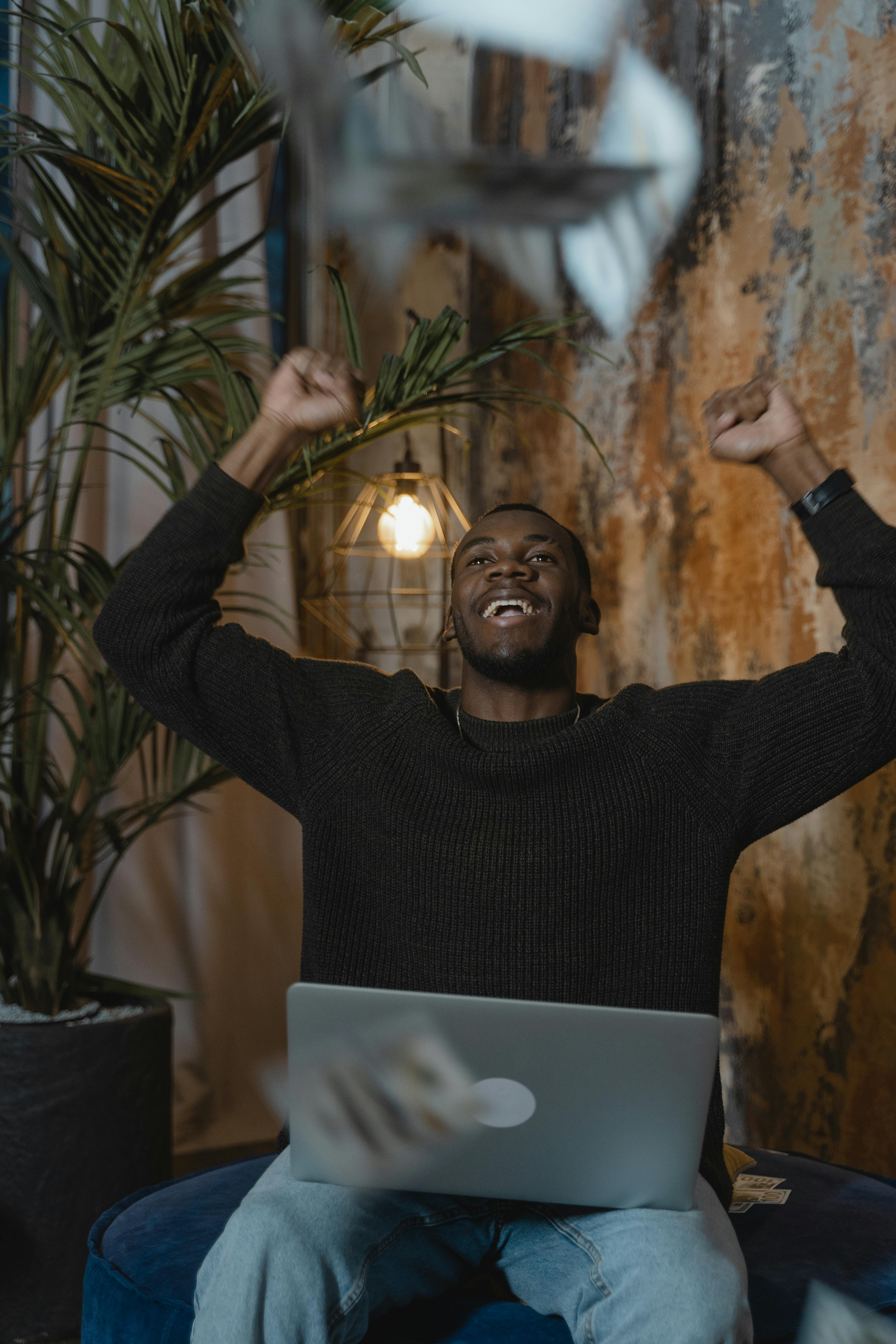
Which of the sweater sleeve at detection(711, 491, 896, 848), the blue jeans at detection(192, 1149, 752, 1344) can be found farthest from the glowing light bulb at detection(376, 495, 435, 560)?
the blue jeans at detection(192, 1149, 752, 1344)

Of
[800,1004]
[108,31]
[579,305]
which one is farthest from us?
[579,305]

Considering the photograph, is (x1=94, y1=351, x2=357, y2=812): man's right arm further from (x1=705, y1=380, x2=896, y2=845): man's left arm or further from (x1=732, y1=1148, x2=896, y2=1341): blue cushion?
(x1=732, y1=1148, x2=896, y2=1341): blue cushion

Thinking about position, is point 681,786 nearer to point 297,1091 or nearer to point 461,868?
point 461,868

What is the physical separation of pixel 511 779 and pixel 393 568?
70.7 inches

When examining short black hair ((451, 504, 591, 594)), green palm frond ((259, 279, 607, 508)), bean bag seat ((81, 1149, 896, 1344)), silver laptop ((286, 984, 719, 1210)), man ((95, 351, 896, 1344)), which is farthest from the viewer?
green palm frond ((259, 279, 607, 508))

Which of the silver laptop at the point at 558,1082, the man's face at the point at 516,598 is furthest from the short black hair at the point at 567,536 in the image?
the silver laptop at the point at 558,1082

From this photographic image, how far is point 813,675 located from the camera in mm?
1337

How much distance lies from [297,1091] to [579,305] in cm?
217

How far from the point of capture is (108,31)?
5.76ft

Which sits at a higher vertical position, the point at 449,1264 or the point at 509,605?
the point at 509,605

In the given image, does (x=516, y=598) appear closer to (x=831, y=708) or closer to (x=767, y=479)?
(x=831, y=708)

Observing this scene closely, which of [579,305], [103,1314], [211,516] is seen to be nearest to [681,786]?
[211,516]

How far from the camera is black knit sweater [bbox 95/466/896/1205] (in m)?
1.30

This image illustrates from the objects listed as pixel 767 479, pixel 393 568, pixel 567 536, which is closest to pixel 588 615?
pixel 567 536
